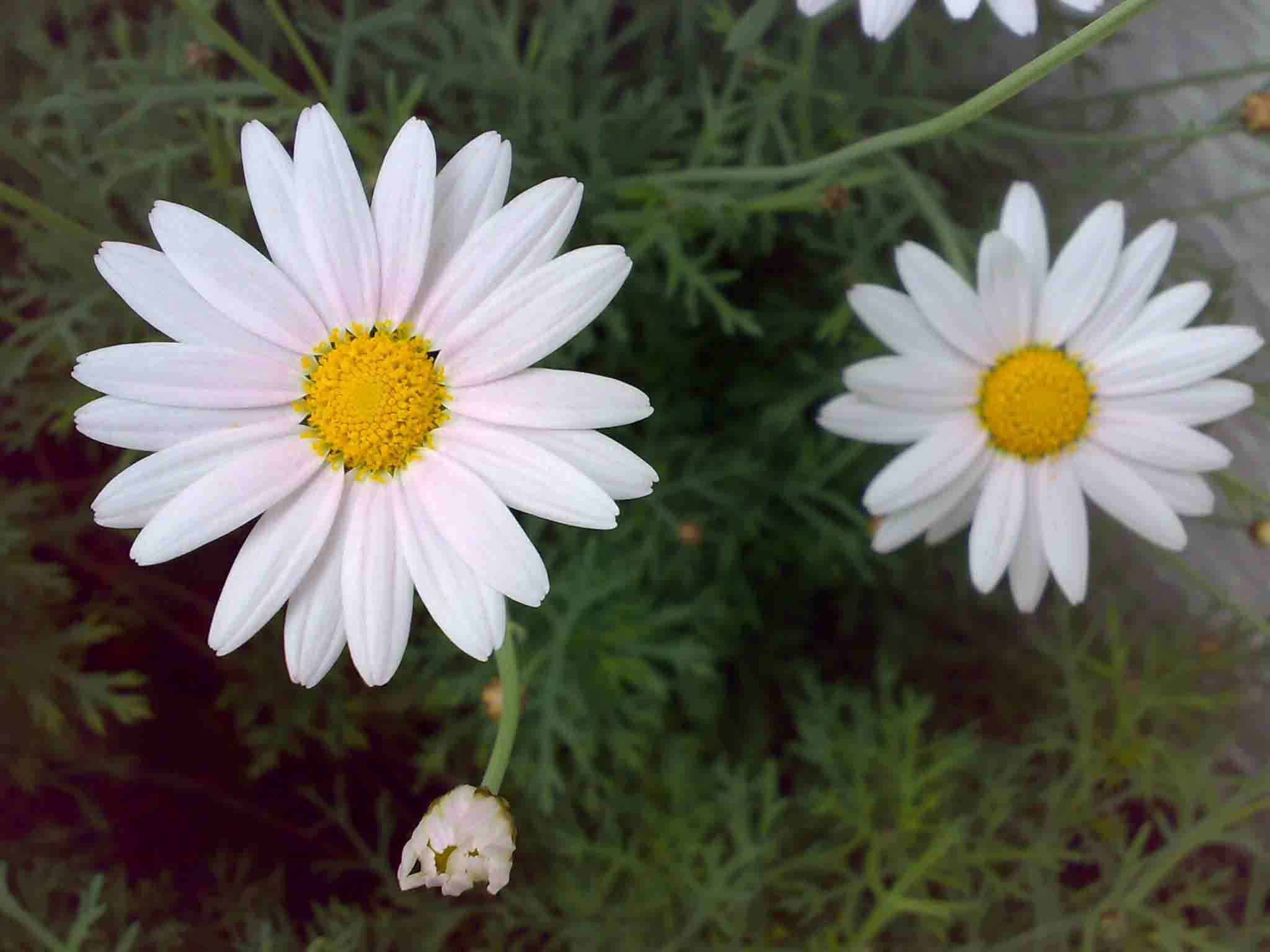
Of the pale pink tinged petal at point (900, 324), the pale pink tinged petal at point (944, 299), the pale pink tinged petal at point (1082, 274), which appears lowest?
the pale pink tinged petal at point (900, 324)

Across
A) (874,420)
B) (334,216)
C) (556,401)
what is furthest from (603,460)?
(874,420)

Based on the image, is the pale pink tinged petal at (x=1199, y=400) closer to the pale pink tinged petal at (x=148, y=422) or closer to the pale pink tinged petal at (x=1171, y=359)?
the pale pink tinged petal at (x=1171, y=359)

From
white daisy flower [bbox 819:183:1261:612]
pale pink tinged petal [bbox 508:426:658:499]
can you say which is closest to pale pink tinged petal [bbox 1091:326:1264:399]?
white daisy flower [bbox 819:183:1261:612]

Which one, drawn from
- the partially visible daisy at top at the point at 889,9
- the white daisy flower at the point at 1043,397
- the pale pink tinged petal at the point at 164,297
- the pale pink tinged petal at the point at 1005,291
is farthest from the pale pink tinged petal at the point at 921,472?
the pale pink tinged petal at the point at 164,297

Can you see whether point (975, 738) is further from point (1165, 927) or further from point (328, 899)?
point (328, 899)

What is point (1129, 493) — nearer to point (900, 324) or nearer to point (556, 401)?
point (900, 324)

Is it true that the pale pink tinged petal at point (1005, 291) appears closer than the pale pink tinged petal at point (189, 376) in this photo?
No

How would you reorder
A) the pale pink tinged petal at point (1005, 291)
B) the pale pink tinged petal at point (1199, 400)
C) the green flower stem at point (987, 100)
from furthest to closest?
1. the pale pink tinged petal at point (1199, 400)
2. the pale pink tinged petal at point (1005, 291)
3. the green flower stem at point (987, 100)
